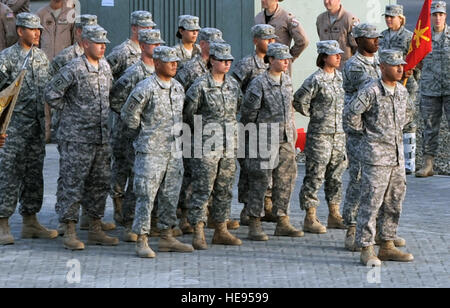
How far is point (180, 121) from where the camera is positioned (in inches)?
450

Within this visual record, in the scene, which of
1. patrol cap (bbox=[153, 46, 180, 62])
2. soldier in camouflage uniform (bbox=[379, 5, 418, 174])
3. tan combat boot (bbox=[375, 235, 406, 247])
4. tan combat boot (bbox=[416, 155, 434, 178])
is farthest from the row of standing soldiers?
tan combat boot (bbox=[416, 155, 434, 178])

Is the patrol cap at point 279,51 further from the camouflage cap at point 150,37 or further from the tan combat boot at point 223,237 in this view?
the tan combat boot at point 223,237

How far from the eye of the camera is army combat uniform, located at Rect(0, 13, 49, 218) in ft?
39.3

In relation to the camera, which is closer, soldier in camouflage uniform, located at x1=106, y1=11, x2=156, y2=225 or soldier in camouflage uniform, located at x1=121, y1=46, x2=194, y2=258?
soldier in camouflage uniform, located at x1=121, y1=46, x2=194, y2=258

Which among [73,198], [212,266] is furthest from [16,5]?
[212,266]

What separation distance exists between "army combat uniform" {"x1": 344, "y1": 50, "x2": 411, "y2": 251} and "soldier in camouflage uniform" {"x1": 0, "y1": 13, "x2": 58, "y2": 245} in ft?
9.99

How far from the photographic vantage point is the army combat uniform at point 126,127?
1198cm

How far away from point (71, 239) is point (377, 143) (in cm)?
295

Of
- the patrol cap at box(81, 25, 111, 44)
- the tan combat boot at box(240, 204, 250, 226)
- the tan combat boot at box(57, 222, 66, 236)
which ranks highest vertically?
the patrol cap at box(81, 25, 111, 44)

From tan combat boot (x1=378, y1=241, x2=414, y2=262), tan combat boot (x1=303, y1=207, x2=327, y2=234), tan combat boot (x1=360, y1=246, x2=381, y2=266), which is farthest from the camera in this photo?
tan combat boot (x1=303, y1=207, x2=327, y2=234)

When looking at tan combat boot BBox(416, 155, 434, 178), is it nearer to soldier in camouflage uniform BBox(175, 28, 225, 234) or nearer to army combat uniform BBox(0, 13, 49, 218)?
soldier in camouflage uniform BBox(175, 28, 225, 234)

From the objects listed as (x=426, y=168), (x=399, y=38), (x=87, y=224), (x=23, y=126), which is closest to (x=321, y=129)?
(x=87, y=224)

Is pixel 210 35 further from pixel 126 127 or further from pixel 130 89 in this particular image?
pixel 126 127
